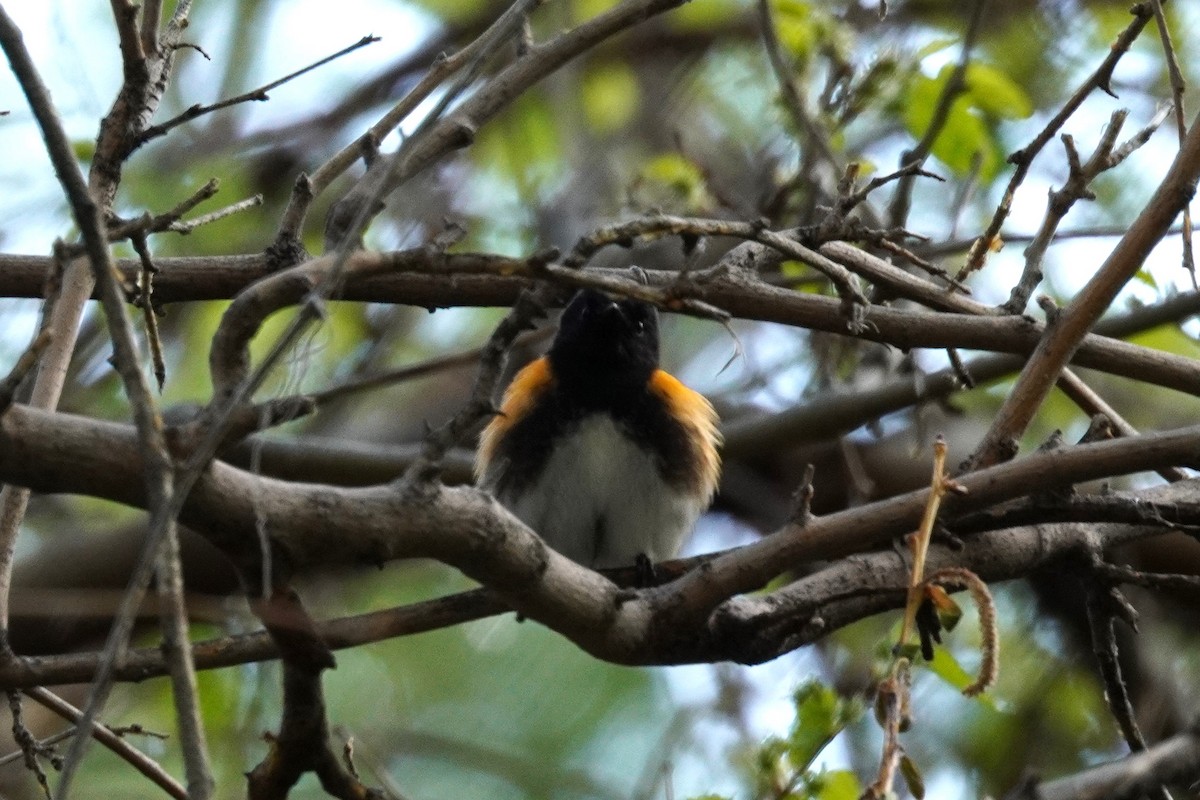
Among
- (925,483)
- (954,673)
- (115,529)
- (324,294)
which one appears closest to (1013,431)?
(954,673)

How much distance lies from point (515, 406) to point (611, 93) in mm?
3568

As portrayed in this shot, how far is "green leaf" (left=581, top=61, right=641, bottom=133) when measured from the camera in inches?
283

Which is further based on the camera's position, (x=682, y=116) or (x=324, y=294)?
(x=682, y=116)

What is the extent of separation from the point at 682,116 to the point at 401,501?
5.23m

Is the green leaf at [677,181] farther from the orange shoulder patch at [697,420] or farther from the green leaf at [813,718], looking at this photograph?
the green leaf at [813,718]

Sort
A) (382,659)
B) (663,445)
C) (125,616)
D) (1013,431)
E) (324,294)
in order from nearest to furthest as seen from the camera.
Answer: (125,616), (324,294), (1013,431), (663,445), (382,659)

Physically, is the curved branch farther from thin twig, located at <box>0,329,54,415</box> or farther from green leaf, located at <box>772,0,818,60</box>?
green leaf, located at <box>772,0,818,60</box>

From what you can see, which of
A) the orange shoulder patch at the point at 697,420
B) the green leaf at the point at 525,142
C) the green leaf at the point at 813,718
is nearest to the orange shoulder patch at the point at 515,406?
the orange shoulder patch at the point at 697,420

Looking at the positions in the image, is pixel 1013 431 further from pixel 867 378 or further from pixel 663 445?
pixel 867 378

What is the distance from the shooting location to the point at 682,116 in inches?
271

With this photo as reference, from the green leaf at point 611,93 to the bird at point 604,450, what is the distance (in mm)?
3018

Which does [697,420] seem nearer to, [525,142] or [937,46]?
[937,46]

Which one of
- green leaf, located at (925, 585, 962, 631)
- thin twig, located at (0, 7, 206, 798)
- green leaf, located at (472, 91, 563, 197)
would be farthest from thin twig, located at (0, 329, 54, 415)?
green leaf, located at (472, 91, 563, 197)

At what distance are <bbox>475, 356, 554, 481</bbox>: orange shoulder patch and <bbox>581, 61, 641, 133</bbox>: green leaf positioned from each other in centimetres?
299
